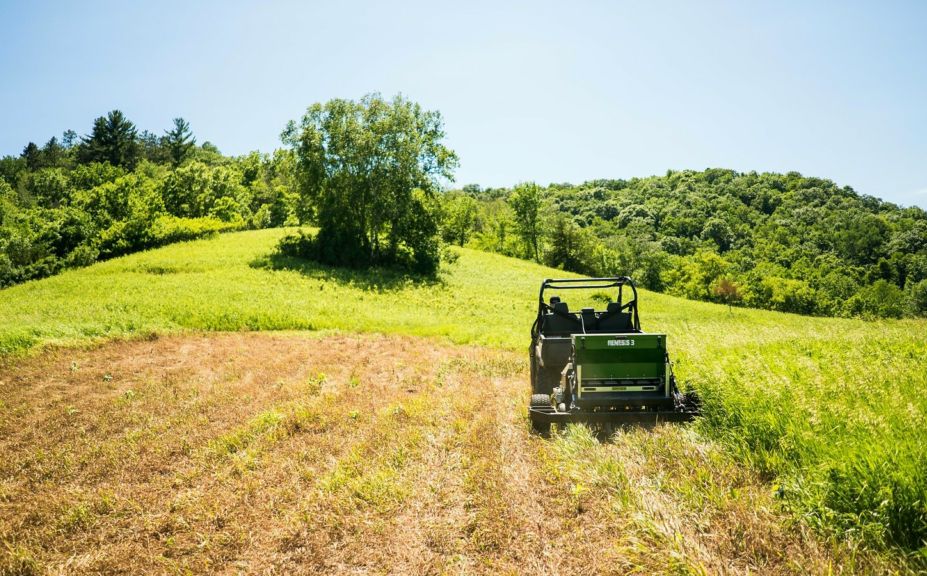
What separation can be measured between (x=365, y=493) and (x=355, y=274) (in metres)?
30.7

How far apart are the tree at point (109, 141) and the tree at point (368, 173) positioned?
56.7 meters

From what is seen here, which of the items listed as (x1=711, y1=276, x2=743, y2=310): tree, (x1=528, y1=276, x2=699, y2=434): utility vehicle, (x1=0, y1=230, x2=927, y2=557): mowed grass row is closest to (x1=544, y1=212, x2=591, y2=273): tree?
(x1=711, y1=276, x2=743, y2=310): tree

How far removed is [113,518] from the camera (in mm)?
5961

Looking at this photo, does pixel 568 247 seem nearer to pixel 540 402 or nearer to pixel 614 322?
pixel 614 322

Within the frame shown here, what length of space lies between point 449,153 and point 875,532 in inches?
1529

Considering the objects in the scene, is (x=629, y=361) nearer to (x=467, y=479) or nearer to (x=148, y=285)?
(x=467, y=479)

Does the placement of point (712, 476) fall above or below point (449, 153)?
below

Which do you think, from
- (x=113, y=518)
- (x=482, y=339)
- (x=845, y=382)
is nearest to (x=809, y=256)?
(x=482, y=339)

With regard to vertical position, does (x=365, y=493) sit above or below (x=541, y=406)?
below

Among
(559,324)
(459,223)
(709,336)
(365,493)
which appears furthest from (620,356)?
(459,223)

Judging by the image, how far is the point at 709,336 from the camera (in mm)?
13398

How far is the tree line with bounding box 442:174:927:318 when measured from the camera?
72625 millimetres

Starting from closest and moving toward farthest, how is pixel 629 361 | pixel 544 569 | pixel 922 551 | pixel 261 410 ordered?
pixel 922 551 → pixel 544 569 → pixel 629 361 → pixel 261 410

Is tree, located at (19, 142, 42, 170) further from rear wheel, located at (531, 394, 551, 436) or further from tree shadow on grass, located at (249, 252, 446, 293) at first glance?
rear wheel, located at (531, 394, 551, 436)
